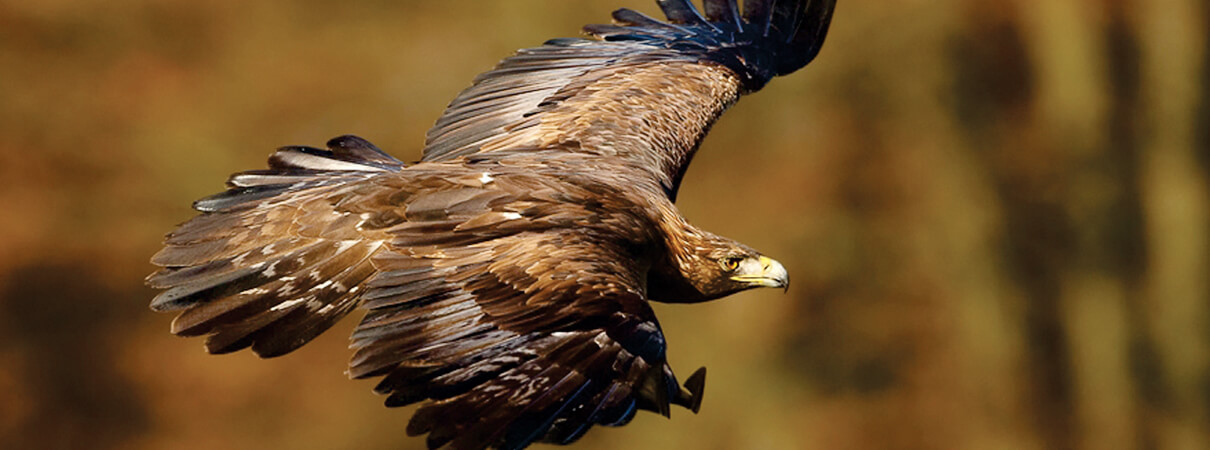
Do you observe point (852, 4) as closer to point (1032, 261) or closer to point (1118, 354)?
point (1032, 261)

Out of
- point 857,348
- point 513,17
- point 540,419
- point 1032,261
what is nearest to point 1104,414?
point 1032,261

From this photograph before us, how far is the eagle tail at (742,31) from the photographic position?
510 cm

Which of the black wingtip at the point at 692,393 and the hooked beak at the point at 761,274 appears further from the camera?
the hooked beak at the point at 761,274

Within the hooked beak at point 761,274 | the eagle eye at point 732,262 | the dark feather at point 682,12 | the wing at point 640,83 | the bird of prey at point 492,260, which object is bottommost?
the hooked beak at point 761,274

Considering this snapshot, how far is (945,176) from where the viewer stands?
938cm

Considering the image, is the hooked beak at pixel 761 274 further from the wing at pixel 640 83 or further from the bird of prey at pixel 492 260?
the wing at pixel 640 83

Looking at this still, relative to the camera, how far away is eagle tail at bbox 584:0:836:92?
5098 millimetres

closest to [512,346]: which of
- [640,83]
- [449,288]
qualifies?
[449,288]

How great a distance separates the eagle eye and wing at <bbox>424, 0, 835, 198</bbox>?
0.51m

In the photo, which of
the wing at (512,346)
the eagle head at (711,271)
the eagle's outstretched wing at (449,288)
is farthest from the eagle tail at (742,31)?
the wing at (512,346)

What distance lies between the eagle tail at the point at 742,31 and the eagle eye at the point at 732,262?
1.41 m

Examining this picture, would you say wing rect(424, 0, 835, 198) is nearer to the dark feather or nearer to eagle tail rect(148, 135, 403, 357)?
the dark feather

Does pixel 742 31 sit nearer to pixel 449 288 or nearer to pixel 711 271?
pixel 711 271

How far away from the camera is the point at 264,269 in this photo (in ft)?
10.9
